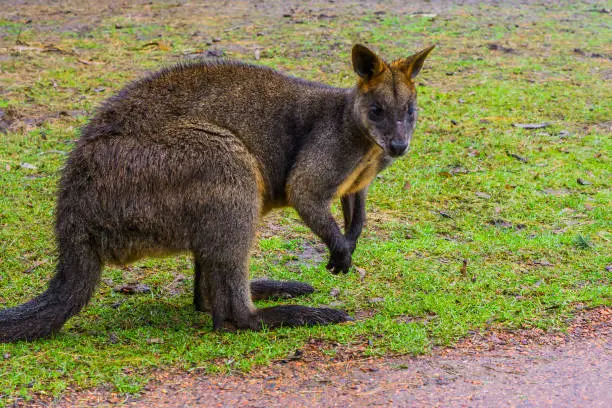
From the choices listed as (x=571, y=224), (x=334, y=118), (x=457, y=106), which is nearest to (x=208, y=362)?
(x=334, y=118)

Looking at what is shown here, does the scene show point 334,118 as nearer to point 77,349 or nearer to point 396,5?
point 77,349

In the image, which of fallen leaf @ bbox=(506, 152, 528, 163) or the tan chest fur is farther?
fallen leaf @ bbox=(506, 152, 528, 163)

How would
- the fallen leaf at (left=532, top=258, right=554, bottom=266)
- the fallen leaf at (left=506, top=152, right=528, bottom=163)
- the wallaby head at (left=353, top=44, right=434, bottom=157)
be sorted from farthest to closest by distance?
the fallen leaf at (left=506, top=152, right=528, bottom=163), the fallen leaf at (left=532, top=258, right=554, bottom=266), the wallaby head at (left=353, top=44, right=434, bottom=157)

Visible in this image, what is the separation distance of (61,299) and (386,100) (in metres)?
1.90

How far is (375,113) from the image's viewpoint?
4355 mm

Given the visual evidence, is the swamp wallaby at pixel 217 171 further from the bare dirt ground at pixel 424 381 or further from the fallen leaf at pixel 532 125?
the fallen leaf at pixel 532 125

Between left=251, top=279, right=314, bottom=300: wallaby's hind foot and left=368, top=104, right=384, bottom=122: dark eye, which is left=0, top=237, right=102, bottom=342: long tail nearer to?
left=251, top=279, right=314, bottom=300: wallaby's hind foot

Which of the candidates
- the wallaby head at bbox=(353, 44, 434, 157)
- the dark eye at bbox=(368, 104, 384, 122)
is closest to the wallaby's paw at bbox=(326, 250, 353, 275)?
the wallaby head at bbox=(353, 44, 434, 157)

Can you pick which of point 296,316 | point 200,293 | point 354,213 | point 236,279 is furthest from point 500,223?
point 236,279

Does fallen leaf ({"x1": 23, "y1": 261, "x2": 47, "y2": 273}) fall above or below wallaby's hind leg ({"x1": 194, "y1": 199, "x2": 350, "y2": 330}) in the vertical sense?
below

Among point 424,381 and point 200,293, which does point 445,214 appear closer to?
point 200,293

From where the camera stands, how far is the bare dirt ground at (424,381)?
3.37m

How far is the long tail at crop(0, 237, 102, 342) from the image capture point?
150 inches

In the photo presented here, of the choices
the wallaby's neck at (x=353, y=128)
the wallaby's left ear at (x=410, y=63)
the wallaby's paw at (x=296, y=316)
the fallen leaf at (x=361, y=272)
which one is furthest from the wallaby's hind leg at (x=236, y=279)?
the wallaby's left ear at (x=410, y=63)
